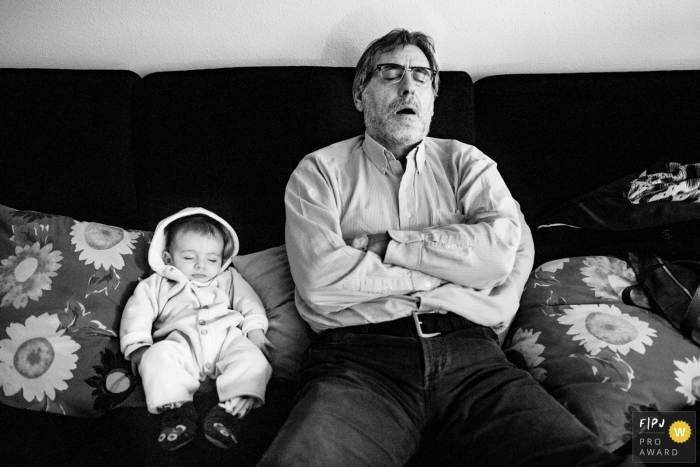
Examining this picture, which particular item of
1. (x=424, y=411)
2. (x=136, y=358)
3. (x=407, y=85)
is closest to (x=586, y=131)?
(x=407, y=85)

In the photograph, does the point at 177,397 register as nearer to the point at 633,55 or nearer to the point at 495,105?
the point at 495,105

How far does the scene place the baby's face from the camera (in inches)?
62.3

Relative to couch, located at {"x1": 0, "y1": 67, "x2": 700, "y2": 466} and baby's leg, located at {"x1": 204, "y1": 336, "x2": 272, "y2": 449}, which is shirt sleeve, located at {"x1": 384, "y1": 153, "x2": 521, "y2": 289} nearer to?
couch, located at {"x1": 0, "y1": 67, "x2": 700, "y2": 466}

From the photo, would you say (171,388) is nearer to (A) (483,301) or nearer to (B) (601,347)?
(A) (483,301)

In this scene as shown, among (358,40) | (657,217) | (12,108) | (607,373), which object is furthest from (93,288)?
(657,217)

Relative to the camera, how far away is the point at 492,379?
1.25 meters

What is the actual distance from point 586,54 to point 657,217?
748mm

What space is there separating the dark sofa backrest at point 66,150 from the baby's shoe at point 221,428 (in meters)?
0.80

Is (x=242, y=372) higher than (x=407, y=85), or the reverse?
(x=407, y=85)

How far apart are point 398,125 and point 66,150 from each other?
1.11 meters

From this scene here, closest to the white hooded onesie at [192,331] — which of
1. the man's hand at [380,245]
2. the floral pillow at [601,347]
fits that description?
the man's hand at [380,245]

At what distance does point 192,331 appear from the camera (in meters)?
1.47
